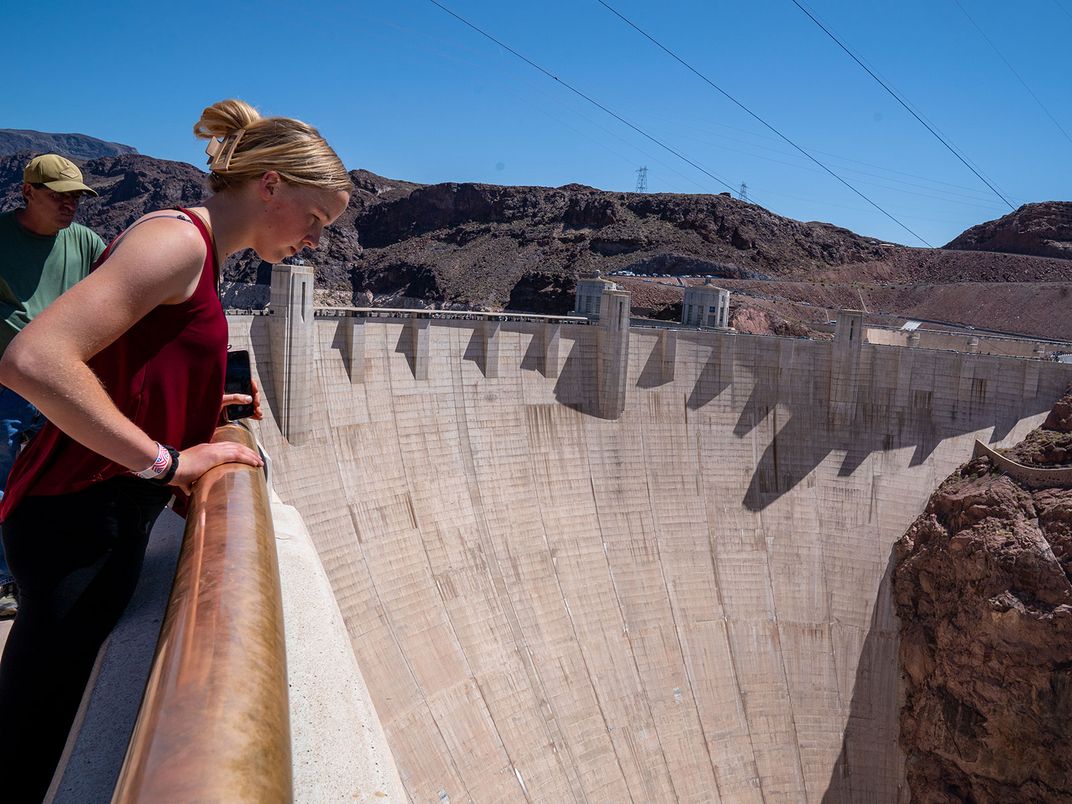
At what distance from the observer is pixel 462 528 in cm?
1669

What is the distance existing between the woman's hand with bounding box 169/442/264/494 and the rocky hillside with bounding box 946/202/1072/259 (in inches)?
2523

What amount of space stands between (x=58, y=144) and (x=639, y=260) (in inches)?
5341

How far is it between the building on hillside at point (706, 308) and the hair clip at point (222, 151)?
32.1 meters

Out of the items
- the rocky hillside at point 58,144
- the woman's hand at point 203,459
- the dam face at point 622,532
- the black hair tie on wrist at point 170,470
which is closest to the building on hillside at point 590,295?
the dam face at point 622,532

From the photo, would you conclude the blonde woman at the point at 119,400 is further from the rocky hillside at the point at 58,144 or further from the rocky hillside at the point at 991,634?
the rocky hillside at the point at 58,144

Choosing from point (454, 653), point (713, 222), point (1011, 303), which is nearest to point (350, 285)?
point (713, 222)

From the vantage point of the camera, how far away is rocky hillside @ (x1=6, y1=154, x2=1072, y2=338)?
4834cm

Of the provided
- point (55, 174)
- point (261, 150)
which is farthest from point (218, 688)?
point (55, 174)

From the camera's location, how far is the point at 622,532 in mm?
19172

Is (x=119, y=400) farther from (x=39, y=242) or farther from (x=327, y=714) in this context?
(x=39, y=242)

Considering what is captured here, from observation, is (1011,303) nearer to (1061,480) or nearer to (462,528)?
(1061,480)

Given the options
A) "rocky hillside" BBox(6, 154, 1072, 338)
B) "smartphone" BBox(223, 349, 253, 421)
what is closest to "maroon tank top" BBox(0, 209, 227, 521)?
"smartphone" BBox(223, 349, 253, 421)

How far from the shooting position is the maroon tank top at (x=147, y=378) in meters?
1.80

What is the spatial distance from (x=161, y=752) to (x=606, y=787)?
17.1 metres
